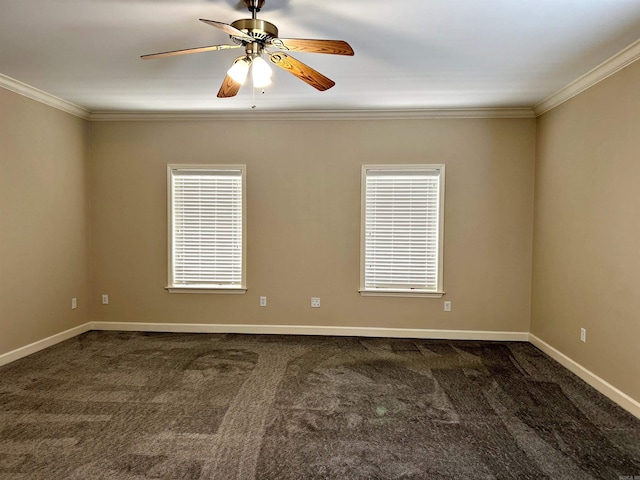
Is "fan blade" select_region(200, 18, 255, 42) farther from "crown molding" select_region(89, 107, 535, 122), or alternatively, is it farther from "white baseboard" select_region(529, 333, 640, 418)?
"white baseboard" select_region(529, 333, 640, 418)

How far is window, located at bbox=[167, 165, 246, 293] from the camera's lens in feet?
15.3

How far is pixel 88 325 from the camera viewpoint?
4785 millimetres

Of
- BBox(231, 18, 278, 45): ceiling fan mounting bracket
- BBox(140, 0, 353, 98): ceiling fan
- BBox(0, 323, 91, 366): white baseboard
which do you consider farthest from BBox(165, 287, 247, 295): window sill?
BBox(231, 18, 278, 45): ceiling fan mounting bracket

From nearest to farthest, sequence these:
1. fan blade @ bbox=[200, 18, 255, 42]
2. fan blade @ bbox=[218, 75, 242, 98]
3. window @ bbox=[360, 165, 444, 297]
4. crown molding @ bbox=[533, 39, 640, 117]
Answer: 1. fan blade @ bbox=[200, 18, 255, 42]
2. fan blade @ bbox=[218, 75, 242, 98]
3. crown molding @ bbox=[533, 39, 640, 117]
4. window @ bbox=[360, 165, 444, 297]

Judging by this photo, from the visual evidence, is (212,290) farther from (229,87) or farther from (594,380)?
(594,380)

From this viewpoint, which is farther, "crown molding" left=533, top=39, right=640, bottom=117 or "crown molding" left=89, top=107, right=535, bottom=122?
"crown molding" left=89, top=107, right=535, bottom=122

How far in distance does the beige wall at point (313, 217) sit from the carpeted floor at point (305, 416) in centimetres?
65

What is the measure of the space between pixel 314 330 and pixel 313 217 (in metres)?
1.38

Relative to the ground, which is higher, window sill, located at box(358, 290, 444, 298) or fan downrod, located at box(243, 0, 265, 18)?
fan downrod, located at box(243, 0, 265, 18)

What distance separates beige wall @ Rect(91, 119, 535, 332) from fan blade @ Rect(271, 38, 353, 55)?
2.41m

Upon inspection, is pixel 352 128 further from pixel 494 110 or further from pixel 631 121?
pixel 631 121

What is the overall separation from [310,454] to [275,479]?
29 cm

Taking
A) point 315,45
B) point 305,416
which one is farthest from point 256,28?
point 305,416

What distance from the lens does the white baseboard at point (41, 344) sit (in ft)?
12.1
